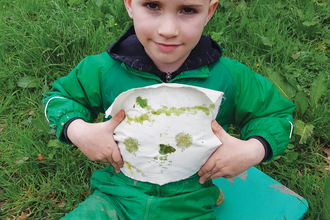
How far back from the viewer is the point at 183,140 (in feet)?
4.25

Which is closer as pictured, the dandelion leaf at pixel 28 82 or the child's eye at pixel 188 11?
the child's eye at pixel 188 11

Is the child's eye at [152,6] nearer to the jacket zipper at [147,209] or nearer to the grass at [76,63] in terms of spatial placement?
the jacket zipper at [147,209]

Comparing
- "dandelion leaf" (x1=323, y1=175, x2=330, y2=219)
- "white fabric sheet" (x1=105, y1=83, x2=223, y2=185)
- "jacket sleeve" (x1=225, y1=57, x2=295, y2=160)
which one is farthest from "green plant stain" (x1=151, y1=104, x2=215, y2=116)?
"dandelion leaf" (x1=323, y1=175, x2=330, y2=219)

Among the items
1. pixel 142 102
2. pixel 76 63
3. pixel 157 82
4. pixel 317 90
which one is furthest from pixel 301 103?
pixel 76 63

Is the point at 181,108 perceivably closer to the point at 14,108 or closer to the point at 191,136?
the point at 191,136

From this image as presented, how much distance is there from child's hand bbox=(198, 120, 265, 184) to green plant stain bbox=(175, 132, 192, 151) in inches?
5.6

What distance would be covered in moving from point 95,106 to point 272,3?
2.38m

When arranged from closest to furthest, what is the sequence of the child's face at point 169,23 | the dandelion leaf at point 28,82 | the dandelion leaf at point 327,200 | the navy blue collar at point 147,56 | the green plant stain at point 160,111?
the child's face at point 169,23, the green plant stain at point 160,111, the navy blue collar at point 147,56, the dandelion leaf at point 327,200, the dandelion leaf at point 28,82

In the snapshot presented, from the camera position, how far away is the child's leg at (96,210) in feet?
4.36

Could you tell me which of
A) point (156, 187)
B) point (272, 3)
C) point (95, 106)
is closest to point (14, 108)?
point (95, 106)

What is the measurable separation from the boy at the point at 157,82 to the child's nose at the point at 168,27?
37mm

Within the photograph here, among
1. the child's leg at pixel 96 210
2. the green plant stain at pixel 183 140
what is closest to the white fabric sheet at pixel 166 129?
A: the green plant stain at pixel 183 140

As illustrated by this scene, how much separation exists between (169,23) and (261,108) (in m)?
0.68

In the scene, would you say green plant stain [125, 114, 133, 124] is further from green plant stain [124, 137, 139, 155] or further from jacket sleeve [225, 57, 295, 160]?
jacket sleeve [225, 57, 295, 160]
